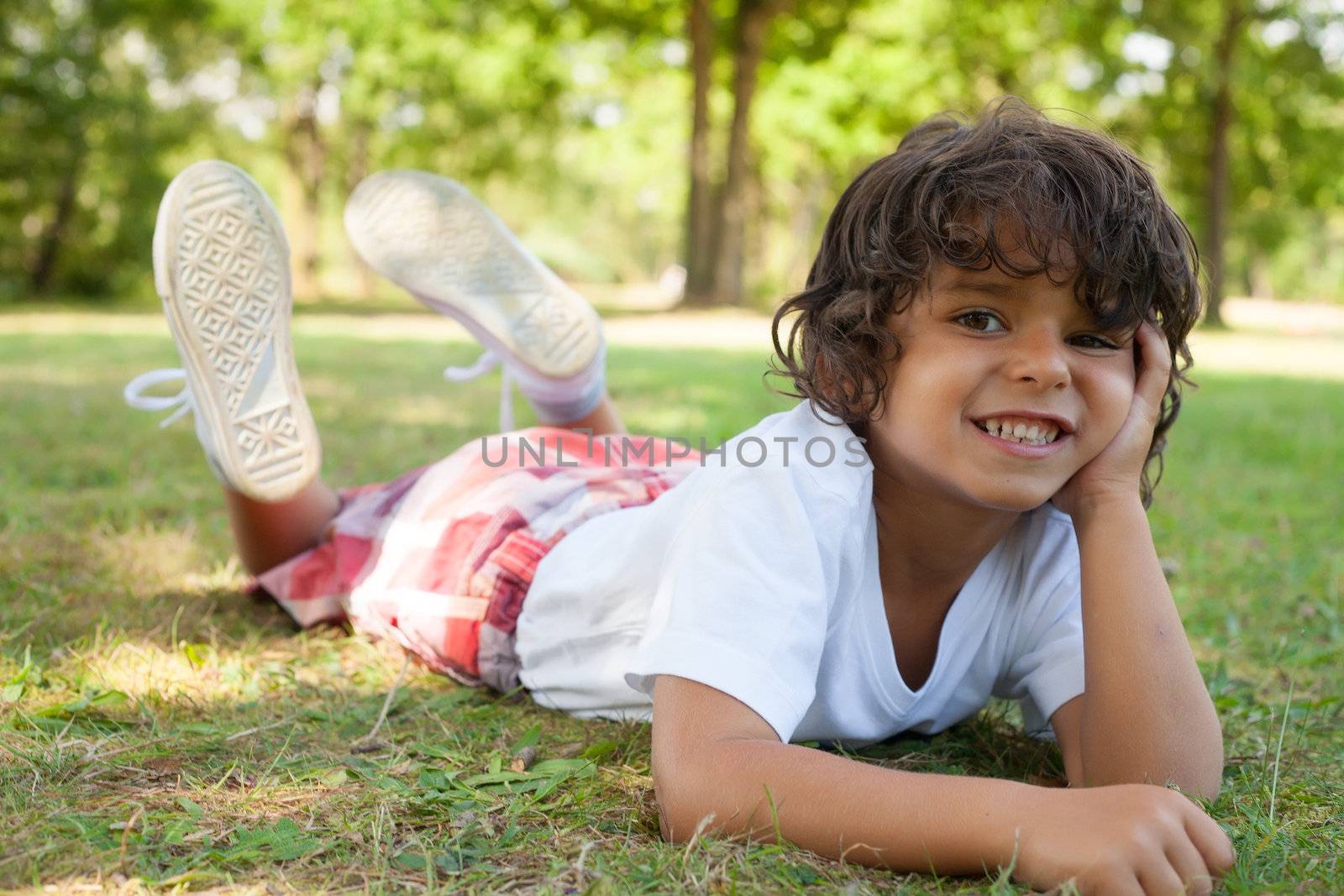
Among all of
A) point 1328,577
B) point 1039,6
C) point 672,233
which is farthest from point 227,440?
point 672,233

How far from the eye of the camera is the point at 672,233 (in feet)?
196

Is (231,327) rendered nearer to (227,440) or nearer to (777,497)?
A: (227,440)

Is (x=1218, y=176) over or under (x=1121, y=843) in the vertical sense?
over

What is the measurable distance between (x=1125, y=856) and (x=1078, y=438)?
0.64 m

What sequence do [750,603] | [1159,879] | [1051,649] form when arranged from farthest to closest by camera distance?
[1051,649] → [750,603] → [1159,879]

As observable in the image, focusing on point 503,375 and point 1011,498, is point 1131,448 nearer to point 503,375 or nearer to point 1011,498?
point 1011,498

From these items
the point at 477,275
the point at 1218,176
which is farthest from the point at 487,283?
the point at 1218,176

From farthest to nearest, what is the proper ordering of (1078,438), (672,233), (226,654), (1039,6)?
(672,233)
(1039,6)
(226,654)
(1078,438)

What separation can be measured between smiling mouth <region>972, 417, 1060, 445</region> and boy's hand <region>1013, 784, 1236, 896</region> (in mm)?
493

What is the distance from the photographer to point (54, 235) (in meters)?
16.0

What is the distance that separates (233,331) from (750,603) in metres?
1.59

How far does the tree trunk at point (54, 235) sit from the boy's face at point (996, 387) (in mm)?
16832

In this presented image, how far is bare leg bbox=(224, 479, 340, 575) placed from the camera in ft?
8.64

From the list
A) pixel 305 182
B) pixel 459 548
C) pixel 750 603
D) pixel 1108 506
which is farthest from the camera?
pixel 305 182
